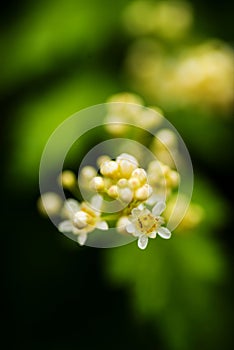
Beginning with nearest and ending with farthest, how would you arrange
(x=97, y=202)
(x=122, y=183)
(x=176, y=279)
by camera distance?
(x=122, y=183), (x=97, y=202), (x=176, y=279)

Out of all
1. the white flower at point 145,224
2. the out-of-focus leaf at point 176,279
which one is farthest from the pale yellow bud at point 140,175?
the out-of-focus leaf at point 176,279

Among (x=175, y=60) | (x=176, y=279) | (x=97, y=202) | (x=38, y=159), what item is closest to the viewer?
(x=97, y=202)

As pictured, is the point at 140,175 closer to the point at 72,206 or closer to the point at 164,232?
the point at 164,232

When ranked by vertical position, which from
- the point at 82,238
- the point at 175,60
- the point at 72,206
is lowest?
the point at 82,238

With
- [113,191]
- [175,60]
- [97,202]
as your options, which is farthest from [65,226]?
[175,60]

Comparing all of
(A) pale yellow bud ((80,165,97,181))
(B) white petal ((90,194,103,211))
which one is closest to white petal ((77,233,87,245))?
(B) white petal ((90,194,103,211))

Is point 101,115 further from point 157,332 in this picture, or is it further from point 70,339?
point 70,339

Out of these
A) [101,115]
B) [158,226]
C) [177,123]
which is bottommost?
[158,226]

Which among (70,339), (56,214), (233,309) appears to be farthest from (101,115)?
(70,339)

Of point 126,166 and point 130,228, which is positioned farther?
point 126,166
